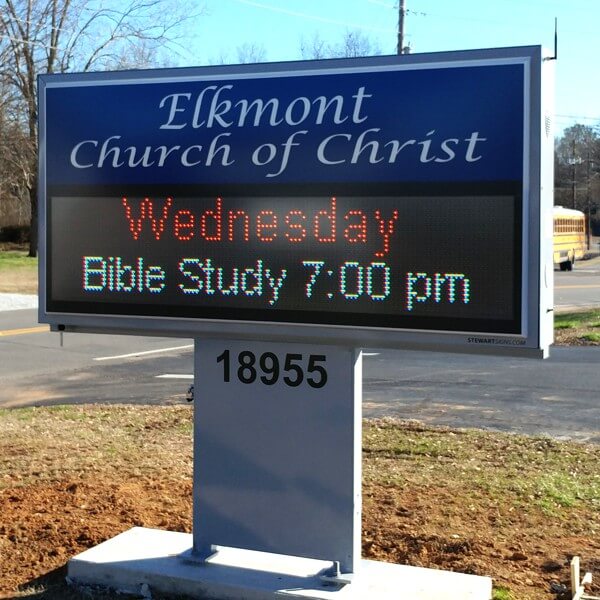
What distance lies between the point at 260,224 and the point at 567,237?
4488 cm

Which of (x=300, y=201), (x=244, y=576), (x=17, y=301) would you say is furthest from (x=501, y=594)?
(x=17, y=301)

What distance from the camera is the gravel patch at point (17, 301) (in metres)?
25.1

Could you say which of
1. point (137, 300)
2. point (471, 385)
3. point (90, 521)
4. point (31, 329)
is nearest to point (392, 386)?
point (471, 385)

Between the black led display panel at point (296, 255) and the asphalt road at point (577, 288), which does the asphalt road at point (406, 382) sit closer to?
the black led display panel at point (296, 255)

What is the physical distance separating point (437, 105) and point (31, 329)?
16233 mm

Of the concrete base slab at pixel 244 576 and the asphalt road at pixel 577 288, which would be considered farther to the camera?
the asphalt road at pixel 577 288

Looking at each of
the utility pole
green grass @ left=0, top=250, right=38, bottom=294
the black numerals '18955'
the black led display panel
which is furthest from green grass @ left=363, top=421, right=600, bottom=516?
the utility pole

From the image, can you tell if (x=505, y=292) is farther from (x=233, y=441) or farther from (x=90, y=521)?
(x=90, y=521)

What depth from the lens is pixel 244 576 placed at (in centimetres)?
512

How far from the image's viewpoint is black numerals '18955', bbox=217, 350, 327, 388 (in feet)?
16.6

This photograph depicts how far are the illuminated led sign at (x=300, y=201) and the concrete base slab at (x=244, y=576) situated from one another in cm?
119

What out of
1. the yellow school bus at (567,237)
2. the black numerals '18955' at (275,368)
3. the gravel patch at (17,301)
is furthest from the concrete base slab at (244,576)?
the yellow school bus at (567,237)

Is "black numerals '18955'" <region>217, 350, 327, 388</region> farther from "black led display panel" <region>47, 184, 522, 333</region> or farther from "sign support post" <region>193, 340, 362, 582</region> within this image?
"black led display panel" <region>47, 184, 522, 333</region>

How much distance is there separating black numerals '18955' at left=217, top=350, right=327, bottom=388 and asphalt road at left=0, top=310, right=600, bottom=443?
4694 mm
